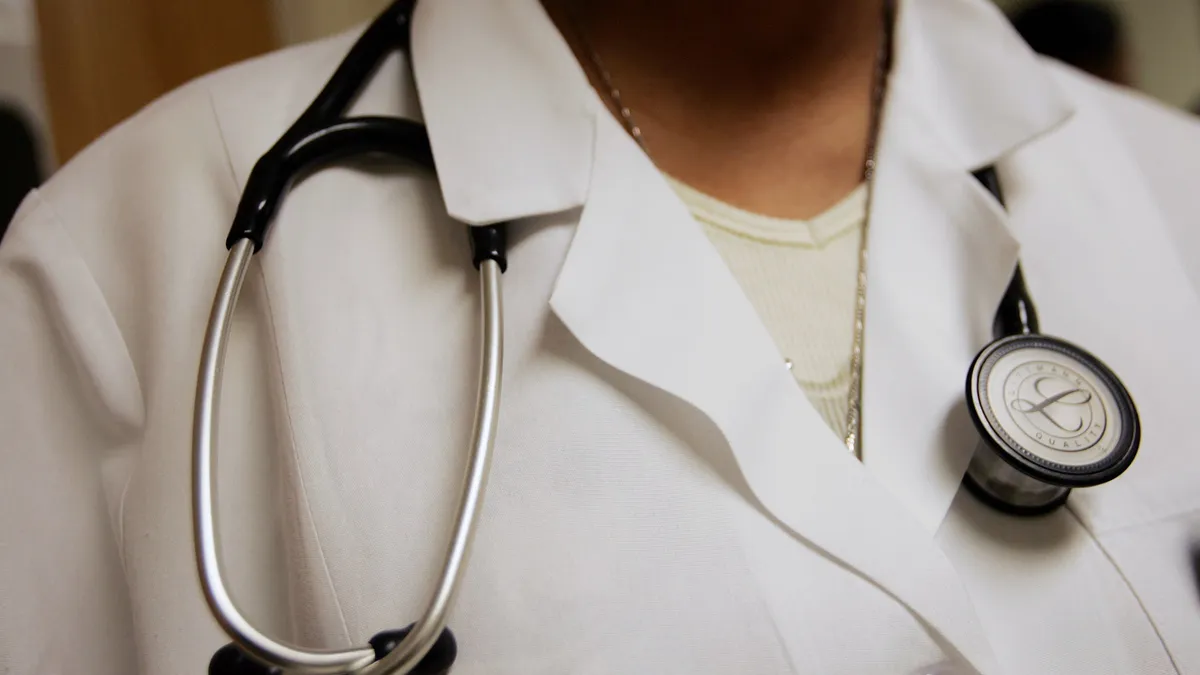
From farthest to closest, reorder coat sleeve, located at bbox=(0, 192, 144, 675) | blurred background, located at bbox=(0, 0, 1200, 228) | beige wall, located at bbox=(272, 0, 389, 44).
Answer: beige wall, located at bbox=(272, 0, 389, 44)
blurred background, located at bbox=(0, 0, 1200, 228)
coat sleeve, located at bbox=(0, 192, 144, 675)

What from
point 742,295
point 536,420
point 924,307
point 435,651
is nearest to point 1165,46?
point 924,307

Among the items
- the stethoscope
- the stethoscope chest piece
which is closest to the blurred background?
the stethoscope

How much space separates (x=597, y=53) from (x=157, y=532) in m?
0.46

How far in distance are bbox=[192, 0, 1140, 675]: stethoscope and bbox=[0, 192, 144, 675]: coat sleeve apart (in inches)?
5.2

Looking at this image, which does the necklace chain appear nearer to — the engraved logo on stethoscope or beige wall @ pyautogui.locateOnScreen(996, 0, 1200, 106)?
the engraved logo on stethoscope

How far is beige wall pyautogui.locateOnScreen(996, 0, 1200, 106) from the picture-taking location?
6.72ft

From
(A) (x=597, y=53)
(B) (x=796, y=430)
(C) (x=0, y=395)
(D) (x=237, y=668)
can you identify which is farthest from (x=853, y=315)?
(C) (x=0, y=395)

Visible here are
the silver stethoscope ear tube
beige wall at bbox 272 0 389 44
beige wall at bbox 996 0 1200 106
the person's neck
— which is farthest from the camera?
beige wall at bbox 996 0 1200 106

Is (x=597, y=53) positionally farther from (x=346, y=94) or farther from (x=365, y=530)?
(x=365, y=530)

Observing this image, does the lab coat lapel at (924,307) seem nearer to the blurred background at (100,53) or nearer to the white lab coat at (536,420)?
the white lab coat at (536,420)

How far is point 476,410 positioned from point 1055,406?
1.16ft

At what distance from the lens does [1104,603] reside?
46 centimetres

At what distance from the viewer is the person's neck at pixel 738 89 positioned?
0.58m

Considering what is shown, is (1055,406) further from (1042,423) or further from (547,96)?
(547,96)
